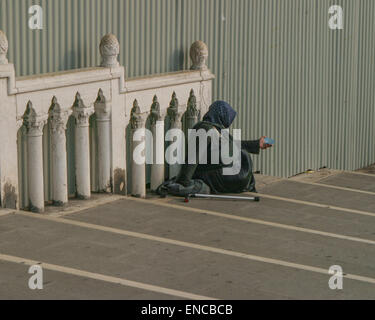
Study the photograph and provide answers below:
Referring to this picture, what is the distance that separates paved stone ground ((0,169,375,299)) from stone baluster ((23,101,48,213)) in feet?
0.68

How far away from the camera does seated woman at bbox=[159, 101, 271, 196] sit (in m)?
9.59

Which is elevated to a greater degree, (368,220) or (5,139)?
(5,139)

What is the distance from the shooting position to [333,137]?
13992 mm

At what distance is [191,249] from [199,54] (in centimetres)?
359

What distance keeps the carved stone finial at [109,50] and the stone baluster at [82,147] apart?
20.6 inches

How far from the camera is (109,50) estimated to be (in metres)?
8.78

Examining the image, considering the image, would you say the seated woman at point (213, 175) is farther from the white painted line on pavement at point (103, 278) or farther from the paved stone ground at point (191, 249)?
the white painted line on pavement at point (103, 278)

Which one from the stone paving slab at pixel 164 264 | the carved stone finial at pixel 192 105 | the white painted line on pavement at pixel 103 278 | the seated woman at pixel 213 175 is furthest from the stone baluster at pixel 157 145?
the white painted line on pavement at pixel 103 278

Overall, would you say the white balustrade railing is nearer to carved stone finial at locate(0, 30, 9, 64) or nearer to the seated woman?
carved stone finial at locate(0, 30, 9, 64)
